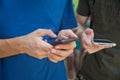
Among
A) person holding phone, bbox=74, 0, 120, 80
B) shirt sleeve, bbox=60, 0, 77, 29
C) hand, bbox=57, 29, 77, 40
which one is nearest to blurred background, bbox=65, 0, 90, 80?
person holding phone, bbox=74, 0, 120, 80

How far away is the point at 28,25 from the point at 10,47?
0.14 metres

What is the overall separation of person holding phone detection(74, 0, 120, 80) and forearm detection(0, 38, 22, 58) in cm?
42

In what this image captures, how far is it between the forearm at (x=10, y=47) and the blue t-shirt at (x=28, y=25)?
0.05 meters

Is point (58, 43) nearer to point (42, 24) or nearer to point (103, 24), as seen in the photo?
point (42, 24)

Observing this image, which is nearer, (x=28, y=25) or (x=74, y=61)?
(x=28, y=25)

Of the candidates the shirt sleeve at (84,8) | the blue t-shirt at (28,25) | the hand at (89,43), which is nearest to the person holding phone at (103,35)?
the shirt sleeve at (84,8)

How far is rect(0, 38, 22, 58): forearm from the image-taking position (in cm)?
97

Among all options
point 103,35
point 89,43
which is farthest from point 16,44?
point 103,35

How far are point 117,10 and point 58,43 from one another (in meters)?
0.53

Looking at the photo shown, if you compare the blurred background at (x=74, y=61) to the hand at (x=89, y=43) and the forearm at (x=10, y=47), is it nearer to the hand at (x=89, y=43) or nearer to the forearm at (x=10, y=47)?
A: the hand at (x=89, y=43)

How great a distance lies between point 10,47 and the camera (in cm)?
98

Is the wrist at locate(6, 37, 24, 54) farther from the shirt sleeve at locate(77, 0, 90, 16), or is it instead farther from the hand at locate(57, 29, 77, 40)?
the shirt sleeve at locate(77, 0, 90, 16)

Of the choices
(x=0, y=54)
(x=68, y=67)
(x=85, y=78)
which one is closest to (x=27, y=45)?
(x=0, y=54)

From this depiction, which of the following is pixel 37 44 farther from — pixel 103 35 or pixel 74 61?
pixel 74 61
